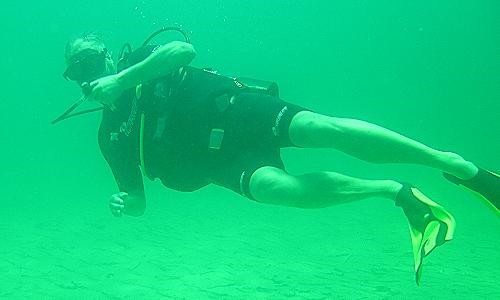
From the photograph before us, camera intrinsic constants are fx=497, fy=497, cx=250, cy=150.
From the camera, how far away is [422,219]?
372cm

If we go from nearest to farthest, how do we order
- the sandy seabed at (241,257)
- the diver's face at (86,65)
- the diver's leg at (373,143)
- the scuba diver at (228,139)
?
the diver's leg at (373,143) < the scuba diver at (228,139) < the diver's face at (86,65) < the sandy seabed at (241,257)

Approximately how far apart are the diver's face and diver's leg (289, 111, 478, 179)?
1.87 m

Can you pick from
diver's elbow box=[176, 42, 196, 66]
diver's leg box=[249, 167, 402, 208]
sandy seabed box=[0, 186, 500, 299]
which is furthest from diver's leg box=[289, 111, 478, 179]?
sandy seabed box=[0, 186, 500, 299]

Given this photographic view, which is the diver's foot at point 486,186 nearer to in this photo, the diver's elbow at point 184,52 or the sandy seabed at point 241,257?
the diver's elbow at point 184,52

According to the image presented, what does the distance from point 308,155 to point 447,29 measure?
23.7m

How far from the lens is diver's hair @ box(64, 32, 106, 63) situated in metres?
4.27

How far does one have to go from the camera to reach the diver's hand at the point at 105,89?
3.83 m

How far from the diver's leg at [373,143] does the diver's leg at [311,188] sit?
25 centimetres

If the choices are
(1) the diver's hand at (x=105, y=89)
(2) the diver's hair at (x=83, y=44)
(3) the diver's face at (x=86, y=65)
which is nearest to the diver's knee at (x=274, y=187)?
(1) the diver's hand at (x=105, y=89)

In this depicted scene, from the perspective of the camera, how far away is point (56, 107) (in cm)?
6359

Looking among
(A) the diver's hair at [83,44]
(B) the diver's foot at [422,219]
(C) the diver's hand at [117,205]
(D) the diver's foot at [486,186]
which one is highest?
(A) the diver's hair at [83,44]

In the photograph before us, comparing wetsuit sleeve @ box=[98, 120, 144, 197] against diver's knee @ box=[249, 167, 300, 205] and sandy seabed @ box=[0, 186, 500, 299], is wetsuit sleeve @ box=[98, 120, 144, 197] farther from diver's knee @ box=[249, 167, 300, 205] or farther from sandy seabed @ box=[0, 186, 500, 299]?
sandy seabed @ box=[0, 186, 500, 299]

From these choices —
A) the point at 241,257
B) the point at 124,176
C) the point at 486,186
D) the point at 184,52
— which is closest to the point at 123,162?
the point at 124,176

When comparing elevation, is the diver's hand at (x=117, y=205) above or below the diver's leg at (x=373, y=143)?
below
